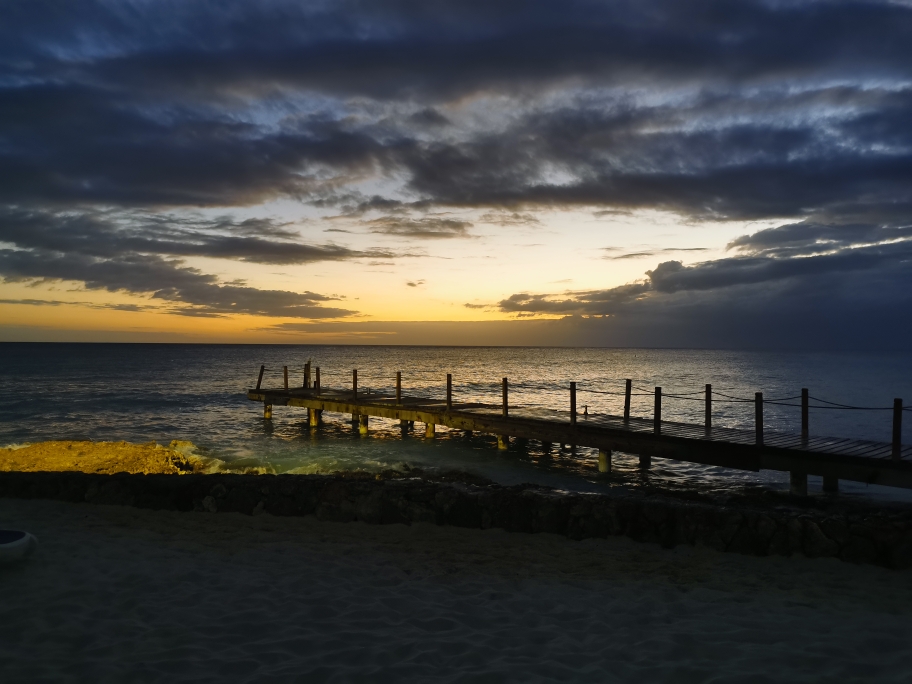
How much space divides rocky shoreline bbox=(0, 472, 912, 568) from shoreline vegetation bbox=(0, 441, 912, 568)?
14 millimetres

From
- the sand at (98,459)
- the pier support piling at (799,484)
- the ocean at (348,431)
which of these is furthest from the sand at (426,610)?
the ocean at (348,431)

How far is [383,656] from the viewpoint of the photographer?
4516 millimetres

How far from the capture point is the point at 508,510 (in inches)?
344

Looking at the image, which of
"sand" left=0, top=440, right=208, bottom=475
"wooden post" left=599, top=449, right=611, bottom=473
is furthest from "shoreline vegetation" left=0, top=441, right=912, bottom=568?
"wooden post" left=599, top=449, right=611, bottom=473

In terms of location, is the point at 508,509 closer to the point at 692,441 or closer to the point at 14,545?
the point at 14,545

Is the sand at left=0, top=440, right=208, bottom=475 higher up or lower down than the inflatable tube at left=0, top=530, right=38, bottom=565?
lower down

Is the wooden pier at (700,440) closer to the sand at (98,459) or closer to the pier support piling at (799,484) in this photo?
the pier support piling at (799,484)

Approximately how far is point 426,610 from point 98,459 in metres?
15.2

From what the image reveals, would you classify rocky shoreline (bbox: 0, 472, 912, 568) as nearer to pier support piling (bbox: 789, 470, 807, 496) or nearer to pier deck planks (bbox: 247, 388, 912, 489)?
pier deck planks (bbox: 247, 388, 912, 489)

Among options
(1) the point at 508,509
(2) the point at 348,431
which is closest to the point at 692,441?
(1) the point at 508,509

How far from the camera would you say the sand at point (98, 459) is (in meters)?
15.6

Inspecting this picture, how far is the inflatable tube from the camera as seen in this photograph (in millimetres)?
6023

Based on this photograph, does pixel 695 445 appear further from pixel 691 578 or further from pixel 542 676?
pixel 542 676

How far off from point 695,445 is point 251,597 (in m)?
11.9
